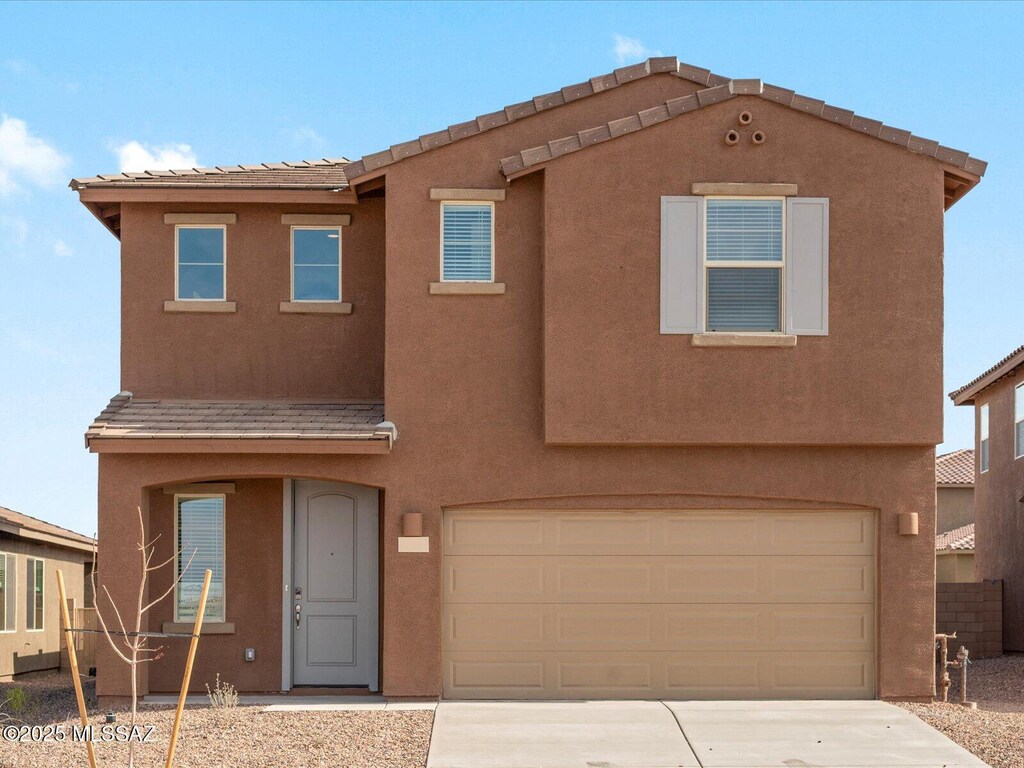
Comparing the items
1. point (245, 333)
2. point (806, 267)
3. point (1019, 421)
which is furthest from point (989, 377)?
point (245, 333)

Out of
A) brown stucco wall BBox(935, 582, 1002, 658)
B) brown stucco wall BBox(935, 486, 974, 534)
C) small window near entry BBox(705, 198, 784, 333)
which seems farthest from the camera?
brown stucco wall BBox(935, 486, 974, 534)

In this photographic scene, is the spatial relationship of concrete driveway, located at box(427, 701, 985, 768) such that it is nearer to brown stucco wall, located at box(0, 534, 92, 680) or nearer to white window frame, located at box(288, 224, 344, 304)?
white window frame, located at box(288, 224, 344, 304)

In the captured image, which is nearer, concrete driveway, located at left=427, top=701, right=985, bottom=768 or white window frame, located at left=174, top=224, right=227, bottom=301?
concrete driveway, located at left=427, top=701, right=985, bottom=768

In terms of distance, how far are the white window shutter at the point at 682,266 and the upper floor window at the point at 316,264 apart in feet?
13.6

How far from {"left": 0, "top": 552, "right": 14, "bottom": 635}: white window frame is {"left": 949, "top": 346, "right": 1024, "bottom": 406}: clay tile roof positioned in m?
17.8

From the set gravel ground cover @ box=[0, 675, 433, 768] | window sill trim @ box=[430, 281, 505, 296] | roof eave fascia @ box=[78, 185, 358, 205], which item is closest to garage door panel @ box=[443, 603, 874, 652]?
gravel ground cover @ box=[0, 675, 433, 768]

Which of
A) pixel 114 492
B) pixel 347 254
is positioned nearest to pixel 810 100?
pixel 347 254

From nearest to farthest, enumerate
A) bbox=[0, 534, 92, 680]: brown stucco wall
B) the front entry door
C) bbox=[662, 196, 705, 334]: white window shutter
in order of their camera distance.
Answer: bbox=[662, 196, 705, 334]: white window shutter < the front entry door < bbox=[0, 534, 92, 680]: brown stucco wall

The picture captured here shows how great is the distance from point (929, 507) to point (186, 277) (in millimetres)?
9177

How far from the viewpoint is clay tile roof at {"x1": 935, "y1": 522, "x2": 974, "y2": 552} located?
3159cm

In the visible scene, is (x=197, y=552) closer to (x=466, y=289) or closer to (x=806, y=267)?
(x=466, y=289)

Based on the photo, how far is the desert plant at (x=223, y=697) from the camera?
546 inches

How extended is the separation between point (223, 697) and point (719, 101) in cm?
858

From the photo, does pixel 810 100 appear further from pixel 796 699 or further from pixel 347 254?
pixel 796 699
